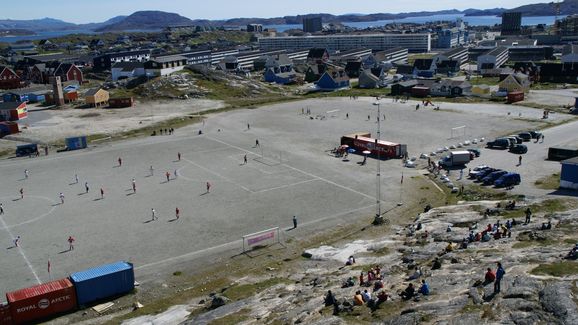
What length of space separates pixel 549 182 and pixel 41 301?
147 feet

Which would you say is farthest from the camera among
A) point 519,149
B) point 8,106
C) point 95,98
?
point 95,98

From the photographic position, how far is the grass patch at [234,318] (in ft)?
85.8

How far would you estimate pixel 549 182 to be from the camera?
49.5 m

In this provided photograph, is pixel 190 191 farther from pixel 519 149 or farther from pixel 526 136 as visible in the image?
pixel 526 136

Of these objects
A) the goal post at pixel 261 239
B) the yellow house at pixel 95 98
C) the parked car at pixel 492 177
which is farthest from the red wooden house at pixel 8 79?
the parked car at pixel 492 177

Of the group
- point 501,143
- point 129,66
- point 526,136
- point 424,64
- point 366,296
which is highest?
point 129,66

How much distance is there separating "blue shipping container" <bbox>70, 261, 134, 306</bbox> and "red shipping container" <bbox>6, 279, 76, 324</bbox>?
510 millimetres

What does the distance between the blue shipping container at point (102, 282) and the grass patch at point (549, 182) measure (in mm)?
37902

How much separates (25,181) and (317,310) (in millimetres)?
44088

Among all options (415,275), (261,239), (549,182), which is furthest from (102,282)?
(549,182)

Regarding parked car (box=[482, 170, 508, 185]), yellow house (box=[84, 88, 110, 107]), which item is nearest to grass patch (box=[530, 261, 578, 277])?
parked car (box=[482, 170, 508, 185])

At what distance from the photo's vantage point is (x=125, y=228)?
42.7 m

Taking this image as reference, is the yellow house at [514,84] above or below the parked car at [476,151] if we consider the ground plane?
above

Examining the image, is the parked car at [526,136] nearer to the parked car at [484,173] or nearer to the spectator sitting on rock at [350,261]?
the parked car at [484,173]
